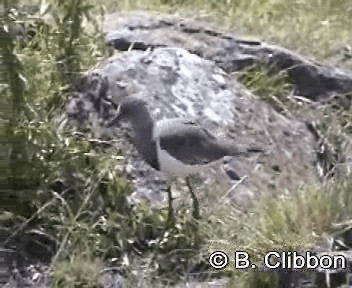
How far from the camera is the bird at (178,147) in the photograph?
147 inches

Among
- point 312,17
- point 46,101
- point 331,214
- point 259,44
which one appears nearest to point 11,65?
point 46,101

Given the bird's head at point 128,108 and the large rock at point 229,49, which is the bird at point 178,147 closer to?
the bird's head at point 128,108

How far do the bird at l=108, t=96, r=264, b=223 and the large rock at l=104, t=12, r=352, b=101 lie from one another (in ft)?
3.16

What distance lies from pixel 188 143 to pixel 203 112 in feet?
2.01

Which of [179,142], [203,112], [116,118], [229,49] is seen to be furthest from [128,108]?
[229,49]

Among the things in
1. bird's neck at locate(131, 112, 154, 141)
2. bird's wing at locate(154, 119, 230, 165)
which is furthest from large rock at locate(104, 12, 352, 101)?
bird's wing at locate(154, 119, 230, 165)

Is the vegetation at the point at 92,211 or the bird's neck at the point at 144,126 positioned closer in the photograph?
the vegetation at the point at 92,211

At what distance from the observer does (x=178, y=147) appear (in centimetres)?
373

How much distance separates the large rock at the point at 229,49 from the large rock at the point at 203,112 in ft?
0.93

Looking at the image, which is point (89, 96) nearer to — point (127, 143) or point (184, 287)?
point (127, 143)

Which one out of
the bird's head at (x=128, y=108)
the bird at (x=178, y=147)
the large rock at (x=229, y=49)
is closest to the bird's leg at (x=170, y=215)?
the bird at (x=178, y=147)

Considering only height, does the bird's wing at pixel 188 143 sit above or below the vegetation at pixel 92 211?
above

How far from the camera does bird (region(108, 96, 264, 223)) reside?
3.72m

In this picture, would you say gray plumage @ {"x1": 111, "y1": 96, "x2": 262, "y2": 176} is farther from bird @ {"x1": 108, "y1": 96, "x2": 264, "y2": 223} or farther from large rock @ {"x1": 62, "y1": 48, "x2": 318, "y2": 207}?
large rock @ {"x1": 62, "y1": 48, "x2": 318, "y2": 207}
